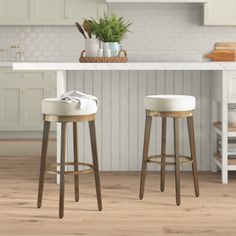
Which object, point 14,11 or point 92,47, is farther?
point 14,11

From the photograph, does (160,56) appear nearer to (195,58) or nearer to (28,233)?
(195,58)

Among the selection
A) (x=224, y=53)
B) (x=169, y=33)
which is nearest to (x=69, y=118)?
(x=224, y=53)

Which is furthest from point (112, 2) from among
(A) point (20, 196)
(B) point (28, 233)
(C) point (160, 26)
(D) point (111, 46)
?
(B) point (28, 233)

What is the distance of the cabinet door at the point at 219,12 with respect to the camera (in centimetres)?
698

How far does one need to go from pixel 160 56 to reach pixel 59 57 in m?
1.42

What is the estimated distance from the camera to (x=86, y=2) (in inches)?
301

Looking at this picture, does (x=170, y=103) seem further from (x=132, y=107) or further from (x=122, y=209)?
(x=132, y=107)

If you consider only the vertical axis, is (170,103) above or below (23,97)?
above

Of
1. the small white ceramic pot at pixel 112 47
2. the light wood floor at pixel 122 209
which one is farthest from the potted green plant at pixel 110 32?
the light wood floor at pixel 122 209

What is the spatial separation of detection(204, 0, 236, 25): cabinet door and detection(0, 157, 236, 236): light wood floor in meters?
2.65

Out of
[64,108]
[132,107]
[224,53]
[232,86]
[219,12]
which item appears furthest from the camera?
[219,12]

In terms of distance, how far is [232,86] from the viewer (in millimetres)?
4520

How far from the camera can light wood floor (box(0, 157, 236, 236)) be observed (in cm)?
333

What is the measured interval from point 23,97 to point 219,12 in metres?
2.63
